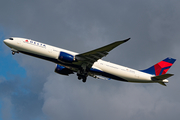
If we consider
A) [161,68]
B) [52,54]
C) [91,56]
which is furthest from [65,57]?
[161,68]

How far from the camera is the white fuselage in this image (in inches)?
1622

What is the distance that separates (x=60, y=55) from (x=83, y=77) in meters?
8.65

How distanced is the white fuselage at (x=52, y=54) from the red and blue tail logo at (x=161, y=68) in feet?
8.86

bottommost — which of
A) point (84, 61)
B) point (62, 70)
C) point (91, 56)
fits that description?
point (62, 70)

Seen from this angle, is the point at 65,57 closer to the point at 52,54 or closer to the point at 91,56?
the point at 52,54

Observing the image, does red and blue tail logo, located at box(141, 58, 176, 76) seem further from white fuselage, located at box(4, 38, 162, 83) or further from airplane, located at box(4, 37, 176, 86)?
white fuselage, located at box(4, 38, 162, 83)

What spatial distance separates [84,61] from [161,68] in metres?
17.4

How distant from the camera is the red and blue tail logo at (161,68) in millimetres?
48156

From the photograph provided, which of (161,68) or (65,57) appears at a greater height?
(161,68)

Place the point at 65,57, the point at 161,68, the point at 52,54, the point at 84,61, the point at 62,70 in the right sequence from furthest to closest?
the point at 62,70
the point at 161,68
the point at 84,61
the point at 52,54
the point at 65,57

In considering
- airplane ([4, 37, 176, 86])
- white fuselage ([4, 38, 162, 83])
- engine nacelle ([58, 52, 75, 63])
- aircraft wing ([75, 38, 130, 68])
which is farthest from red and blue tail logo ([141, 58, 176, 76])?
engine nacelle ([58, 52, 75, 63])

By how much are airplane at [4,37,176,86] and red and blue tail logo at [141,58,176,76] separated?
1.57 feet

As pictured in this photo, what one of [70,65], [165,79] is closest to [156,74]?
[165,79]

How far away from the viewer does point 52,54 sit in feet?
135
